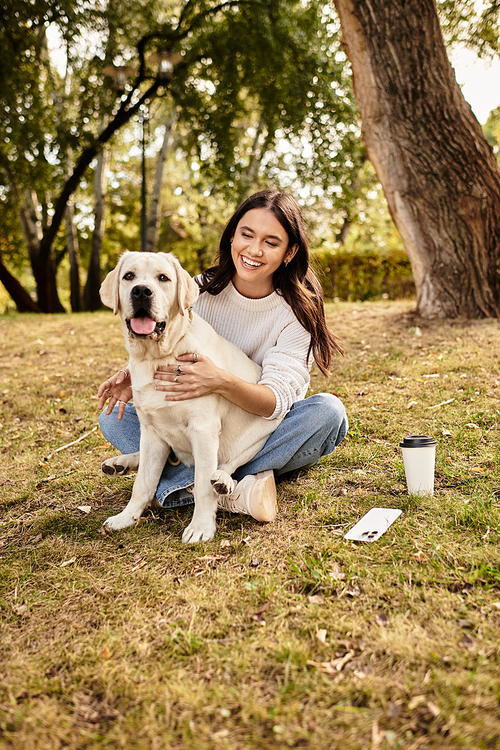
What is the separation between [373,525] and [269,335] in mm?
1454

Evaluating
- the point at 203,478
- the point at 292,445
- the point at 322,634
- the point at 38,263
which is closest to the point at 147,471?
the point at 203,478

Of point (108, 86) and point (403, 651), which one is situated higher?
point (108, 86)

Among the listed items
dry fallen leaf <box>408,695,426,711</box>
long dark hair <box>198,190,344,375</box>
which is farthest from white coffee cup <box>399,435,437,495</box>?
dry fallen leaf <box>408,695,426,711</box>

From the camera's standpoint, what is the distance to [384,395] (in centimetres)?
520

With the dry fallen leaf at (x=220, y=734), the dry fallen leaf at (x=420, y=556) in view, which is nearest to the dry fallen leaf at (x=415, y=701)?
the dry fallen leaf at (x=220, y=734)

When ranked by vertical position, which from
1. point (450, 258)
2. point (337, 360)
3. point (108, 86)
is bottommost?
point (337, 360)

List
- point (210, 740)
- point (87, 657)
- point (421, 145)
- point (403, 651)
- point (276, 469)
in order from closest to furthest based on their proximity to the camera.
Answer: point (210, 740) < point (403, 651) < point (87, 657) < point (276, 469) < point (421, 145)

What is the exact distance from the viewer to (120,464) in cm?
338

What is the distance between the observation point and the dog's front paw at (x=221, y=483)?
9.30ft

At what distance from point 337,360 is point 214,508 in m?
4.26

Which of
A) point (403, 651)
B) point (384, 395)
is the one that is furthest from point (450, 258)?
point (403, 651)

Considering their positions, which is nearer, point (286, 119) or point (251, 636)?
point (251, 636)

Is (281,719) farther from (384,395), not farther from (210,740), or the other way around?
(384,395)

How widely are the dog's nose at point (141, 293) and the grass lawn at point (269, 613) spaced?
131 centimetres
